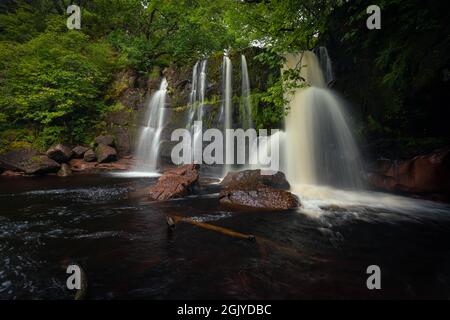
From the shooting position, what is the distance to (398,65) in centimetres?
594

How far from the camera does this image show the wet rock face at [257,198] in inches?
254

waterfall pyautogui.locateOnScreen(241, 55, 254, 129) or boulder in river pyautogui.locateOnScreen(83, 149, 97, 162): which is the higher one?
waterfall pyautogui.locateOnScreen(241, 55, 254, 129)

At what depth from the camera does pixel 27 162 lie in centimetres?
1273

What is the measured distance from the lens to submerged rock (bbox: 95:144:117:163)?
583 inches

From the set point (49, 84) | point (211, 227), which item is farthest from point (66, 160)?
point (211, 227)

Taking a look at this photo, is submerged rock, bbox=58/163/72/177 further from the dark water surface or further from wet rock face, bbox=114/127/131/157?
the dark water surface

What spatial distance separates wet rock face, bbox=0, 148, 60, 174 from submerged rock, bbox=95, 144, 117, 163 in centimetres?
224

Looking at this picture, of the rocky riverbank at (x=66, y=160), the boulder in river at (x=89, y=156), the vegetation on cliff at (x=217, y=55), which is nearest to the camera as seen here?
the vegetation on cliff at (x=217, y=55)

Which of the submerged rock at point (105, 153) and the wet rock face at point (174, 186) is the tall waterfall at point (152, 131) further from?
the wet rock face at point (174, 186)

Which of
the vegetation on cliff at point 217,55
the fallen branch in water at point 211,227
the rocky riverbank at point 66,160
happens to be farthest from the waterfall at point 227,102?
the fallen branch in water at point 211,227

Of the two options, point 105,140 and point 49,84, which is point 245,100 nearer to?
point 105,140

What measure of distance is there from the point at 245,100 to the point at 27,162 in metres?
12.0

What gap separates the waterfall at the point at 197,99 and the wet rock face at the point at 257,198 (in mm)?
7002

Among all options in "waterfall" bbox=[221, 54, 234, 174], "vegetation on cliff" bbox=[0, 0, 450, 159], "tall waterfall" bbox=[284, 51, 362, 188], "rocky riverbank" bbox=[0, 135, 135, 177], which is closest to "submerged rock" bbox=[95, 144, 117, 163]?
"rocky riverbank" bbox=[0, 135, 135, 177]
